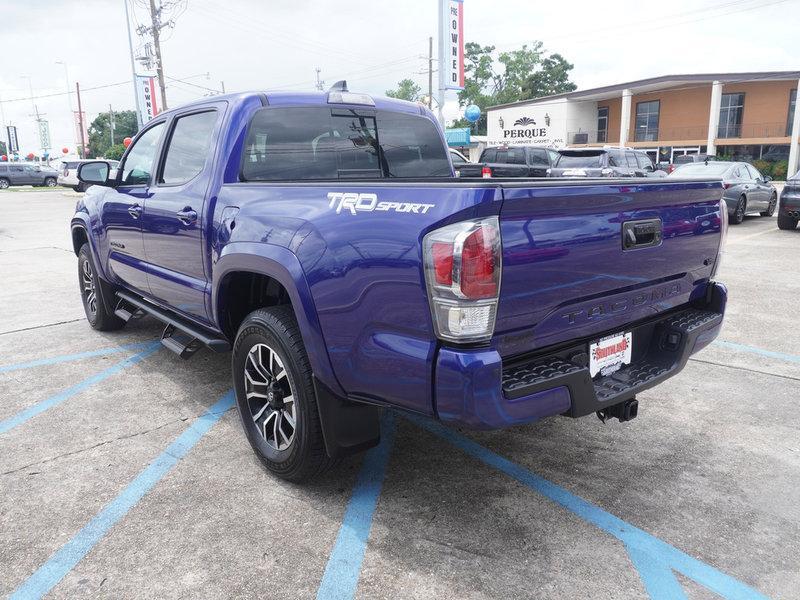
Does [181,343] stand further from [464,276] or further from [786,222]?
[786,222]

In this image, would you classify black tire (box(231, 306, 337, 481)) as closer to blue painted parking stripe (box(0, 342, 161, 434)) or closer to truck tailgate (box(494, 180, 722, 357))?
truck tailgate (box(494, 180, 722, 357))

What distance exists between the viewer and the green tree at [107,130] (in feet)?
357

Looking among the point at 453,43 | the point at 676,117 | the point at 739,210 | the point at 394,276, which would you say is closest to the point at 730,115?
the point at 676,117

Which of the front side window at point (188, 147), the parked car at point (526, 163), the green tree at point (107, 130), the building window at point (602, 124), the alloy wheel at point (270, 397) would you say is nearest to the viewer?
the alloy wheel at point (270, 397)

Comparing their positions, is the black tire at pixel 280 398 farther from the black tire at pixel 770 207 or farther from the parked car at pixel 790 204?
the black tire at pixel 770 207

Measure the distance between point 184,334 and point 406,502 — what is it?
212cm

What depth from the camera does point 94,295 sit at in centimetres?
600

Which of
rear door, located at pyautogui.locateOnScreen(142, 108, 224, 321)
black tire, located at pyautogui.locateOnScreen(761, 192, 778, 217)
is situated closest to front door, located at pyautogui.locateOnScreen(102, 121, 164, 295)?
rear door, located at pyautogui.locateOnScreen(142, 108, 224, 321)

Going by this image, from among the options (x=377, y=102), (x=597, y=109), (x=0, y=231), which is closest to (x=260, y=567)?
(x=377, y=102)

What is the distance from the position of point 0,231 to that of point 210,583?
16664 mm

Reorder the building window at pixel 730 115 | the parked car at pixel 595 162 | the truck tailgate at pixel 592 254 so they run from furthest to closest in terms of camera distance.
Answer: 1. the building window at pixel 730 115
2. the parked car at pixel 595 162
3. the truck tailgate at pixel 592 254

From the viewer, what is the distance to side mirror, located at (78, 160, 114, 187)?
5.04 meters

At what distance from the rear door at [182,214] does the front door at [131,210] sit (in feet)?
0.51

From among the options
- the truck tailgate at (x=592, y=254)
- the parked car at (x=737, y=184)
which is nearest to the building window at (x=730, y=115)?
the parked car at (x=737, y=184)
